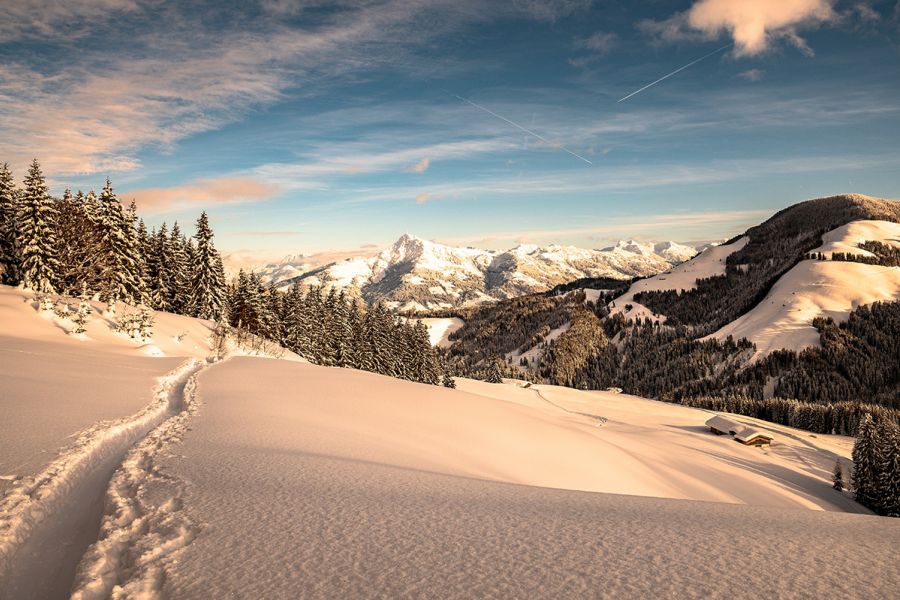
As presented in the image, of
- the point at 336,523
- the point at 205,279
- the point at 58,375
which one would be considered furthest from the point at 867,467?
the point at 205,279

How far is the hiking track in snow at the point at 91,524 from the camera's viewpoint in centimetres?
471

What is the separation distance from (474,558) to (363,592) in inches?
47.7

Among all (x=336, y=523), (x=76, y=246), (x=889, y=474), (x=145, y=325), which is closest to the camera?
(x=336, y=523)

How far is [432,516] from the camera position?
5.92 meters

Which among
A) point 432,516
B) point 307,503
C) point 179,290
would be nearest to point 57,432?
point 307,503

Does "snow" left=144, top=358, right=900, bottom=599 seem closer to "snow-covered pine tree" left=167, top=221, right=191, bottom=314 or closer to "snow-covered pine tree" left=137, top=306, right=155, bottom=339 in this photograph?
"snow-covered pine tree" left=137, top=306, right=155, bottom=339

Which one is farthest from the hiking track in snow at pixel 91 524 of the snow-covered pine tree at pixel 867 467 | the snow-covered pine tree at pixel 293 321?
the snow-covered pine tree at pixel 867 467

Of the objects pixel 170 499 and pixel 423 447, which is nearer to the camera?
pixel 170 499

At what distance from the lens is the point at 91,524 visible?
651 cm

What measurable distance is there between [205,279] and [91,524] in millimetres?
65690

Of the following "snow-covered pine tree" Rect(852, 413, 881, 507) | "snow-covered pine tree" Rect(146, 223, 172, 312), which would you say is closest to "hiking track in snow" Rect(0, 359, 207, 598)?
"snow-covered pine tree" Rect(146, 223, 172, 312)

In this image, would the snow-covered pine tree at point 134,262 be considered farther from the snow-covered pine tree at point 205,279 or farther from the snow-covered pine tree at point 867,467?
the snow-covered pine tree at point 867,467

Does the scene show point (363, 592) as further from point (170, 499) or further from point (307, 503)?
point (170, 499)

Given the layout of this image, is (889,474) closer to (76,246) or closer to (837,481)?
(837,481)
